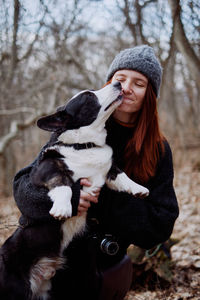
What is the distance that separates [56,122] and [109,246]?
1.07m

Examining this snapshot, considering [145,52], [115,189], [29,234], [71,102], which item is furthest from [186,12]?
[29,234]

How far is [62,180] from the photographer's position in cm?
217

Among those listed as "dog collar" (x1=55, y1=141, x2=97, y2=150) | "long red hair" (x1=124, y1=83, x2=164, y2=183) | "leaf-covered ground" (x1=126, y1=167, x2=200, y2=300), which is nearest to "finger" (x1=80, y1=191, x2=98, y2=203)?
"dog collar" (x1=55, y1=141, x2=97, y2=150)

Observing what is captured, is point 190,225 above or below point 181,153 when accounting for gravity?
above

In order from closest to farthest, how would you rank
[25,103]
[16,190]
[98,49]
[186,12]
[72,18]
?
1. [16,190]
2. [186,12]
3. [72,18]
4. [25,103]
5. [98,49]

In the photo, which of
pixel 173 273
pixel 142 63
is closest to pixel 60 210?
pixel 142 63

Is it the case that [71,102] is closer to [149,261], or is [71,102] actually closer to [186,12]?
[186,12]

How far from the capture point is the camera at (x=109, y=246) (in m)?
2.38

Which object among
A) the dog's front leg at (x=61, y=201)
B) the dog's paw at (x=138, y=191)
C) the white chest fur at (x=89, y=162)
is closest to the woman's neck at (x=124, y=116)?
the white chest fur at (x=89, y=162)

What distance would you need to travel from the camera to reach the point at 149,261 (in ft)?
12.1

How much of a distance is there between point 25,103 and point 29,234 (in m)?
7.93

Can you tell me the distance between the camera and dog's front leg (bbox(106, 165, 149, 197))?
2260 millimetres

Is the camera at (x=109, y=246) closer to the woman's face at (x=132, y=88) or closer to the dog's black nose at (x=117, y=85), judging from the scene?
the woman's face at (x=132, y=88)

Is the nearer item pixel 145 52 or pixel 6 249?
pixel 6 249
